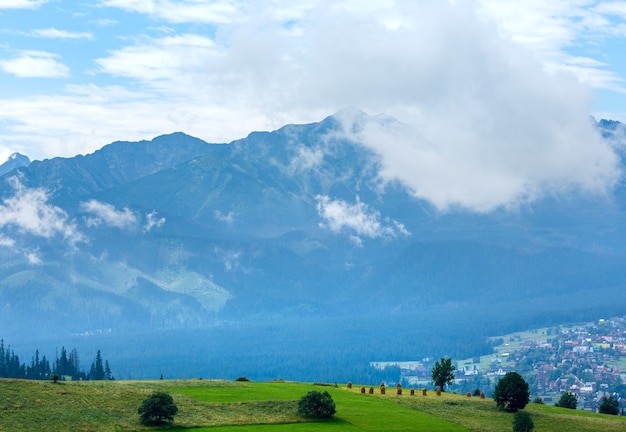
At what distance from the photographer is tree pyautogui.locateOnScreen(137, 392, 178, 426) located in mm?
104875

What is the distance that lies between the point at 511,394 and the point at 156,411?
4886 centimetres

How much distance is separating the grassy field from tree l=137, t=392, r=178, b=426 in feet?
4.12

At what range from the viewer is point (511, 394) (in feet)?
429

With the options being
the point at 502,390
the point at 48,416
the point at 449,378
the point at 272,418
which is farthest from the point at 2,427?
the point at 449,378

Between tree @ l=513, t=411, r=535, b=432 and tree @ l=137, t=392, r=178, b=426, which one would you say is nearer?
tree @ l=137, t=392, r=178, b=426

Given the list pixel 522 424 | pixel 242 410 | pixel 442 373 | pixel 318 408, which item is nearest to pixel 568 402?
pixel 442 373

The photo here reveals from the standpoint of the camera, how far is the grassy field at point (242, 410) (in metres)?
104

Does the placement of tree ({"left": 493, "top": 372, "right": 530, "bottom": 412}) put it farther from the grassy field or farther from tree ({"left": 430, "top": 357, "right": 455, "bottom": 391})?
tree ({"left": 430, "top": 357, "right": 455, "bottom": 391})

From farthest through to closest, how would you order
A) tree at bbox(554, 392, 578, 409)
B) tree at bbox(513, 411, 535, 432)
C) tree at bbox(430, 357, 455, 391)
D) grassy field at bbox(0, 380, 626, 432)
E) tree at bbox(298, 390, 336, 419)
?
tree at bbox(554, 392, 578, 409) → tree at bbox(430, 357, 455, 391) → tree at bbox(298, 390, 336, 419) → tree at bbox(513, 411, 535, 432) → grassy field at bbox(0, 380, 626, 432)

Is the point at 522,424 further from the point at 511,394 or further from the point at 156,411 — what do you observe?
the point at 156,411

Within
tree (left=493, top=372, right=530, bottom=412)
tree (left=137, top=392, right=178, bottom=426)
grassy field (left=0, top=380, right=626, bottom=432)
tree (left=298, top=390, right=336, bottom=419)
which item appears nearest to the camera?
grassy field (left=0, top=380, right=626, bottom=432)

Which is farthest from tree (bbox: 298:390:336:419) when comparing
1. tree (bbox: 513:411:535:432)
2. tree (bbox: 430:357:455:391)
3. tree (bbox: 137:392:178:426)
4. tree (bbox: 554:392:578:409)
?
tree (bbox: 554:392:578:409)

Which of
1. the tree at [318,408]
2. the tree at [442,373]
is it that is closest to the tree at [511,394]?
the tree at [442,373]

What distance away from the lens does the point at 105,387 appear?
123062 mm
